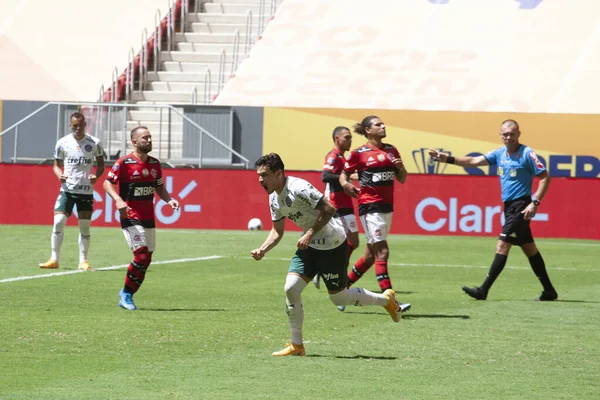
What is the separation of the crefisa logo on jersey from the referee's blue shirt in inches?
668

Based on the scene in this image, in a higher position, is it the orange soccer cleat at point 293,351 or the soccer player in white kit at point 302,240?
the soccer player in white kit at point 302,240

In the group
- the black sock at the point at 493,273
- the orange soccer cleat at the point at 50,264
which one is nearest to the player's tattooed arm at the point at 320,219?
the black sock at the point at 493,273

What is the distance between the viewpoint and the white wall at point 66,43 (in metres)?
39.4

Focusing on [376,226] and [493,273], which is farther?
[493,273]

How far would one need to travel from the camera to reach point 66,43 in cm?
4156

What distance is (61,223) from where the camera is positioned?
17391mm

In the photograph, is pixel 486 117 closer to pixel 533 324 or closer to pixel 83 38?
pixel 83 38

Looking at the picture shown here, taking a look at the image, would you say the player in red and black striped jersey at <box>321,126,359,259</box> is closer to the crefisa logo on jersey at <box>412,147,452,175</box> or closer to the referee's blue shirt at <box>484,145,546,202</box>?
the referee's blue shirt at <box>484,145,546,202</box>

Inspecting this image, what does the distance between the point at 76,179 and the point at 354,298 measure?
27.9 ft

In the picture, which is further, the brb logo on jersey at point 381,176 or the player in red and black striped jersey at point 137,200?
the brb logo on jersey at point 381,176

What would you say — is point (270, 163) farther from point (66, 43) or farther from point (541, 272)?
point (66, 43)

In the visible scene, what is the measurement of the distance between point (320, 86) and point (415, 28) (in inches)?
170

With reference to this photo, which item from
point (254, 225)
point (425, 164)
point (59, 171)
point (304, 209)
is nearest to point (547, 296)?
point (304, 209)

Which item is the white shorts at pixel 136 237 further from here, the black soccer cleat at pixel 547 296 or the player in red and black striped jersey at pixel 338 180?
the black soccer cleat at pixel 547 296
